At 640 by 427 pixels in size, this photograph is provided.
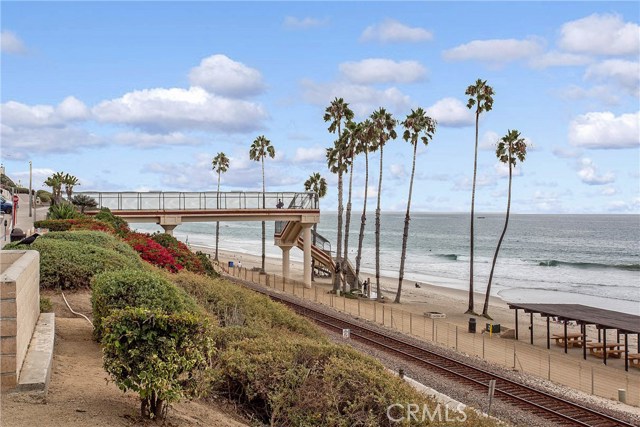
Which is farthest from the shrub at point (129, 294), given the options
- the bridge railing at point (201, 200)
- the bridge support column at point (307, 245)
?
the bridge support column at point (307, 245)

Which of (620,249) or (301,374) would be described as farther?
(620,249)

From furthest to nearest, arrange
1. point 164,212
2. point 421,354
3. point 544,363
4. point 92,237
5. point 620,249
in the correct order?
point 620,249
point 164,212
point 544,363
point 421,354
point 92,237

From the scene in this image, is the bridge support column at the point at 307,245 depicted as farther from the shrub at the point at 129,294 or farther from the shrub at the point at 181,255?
the shrub at the point at 129,294

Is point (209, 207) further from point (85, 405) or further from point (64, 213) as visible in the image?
point (85, 405)

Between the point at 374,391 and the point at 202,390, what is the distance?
3.36 m

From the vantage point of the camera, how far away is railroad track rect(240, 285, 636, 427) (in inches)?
691

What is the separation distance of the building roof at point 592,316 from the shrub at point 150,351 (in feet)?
73.6

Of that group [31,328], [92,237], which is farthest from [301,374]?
[92,237]

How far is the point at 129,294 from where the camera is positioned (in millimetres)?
13305

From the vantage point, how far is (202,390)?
9508 millimetres

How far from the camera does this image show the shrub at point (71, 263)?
59.2 ft

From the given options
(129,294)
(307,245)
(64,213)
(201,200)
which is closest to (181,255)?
(64,213)

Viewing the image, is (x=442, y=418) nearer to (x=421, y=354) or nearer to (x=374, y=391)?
(x=374, y=391)

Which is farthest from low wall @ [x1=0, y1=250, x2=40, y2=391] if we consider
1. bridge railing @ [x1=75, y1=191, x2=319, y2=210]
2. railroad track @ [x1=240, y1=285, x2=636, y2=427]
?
bridge railing @ [x1=75, y1=191, x2=319, y2=210]
